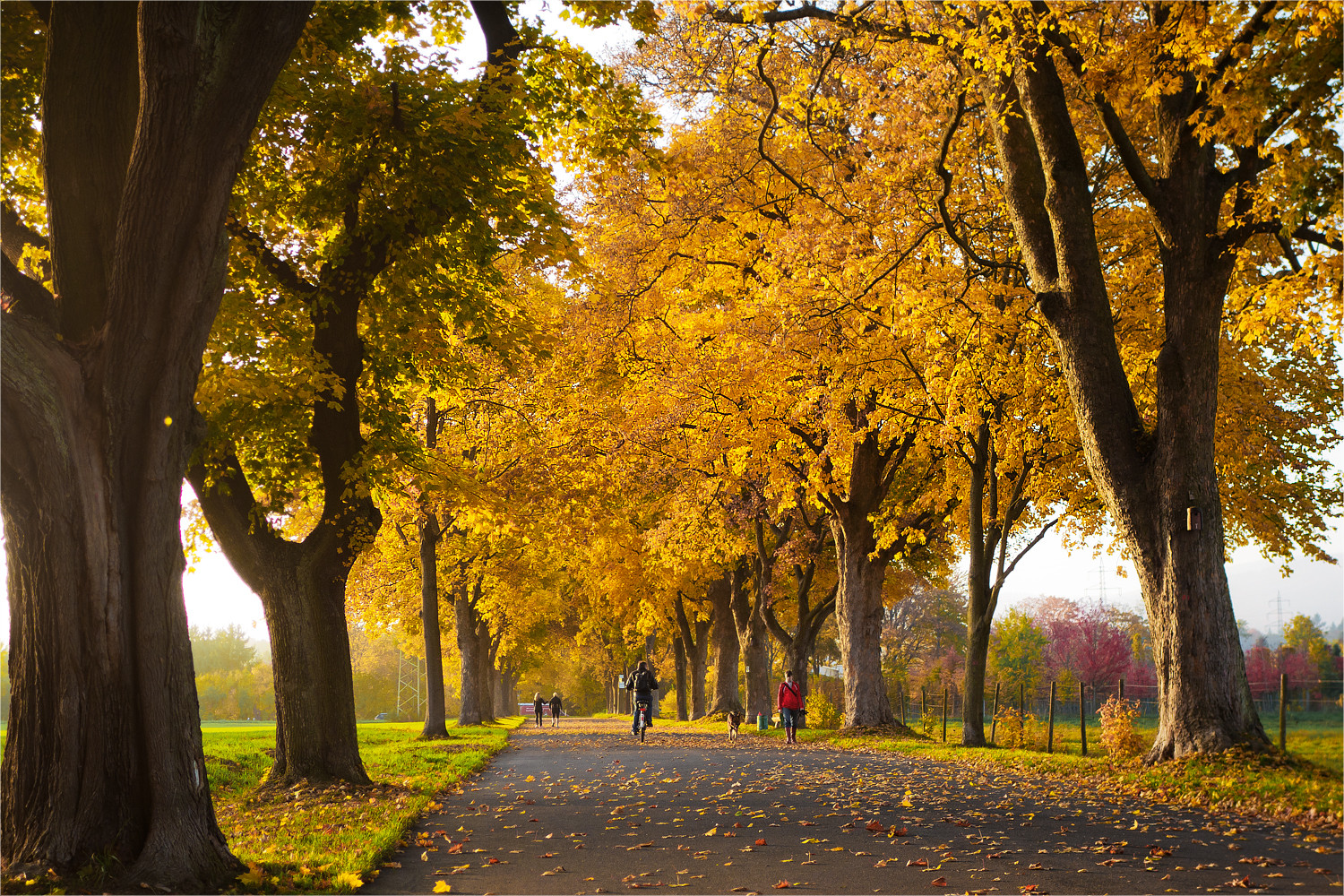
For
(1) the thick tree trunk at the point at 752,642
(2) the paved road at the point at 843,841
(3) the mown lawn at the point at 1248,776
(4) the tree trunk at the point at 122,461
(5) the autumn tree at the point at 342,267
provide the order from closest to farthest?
(4) the tree trunk at the point at 122,461, (2) the paved road at the point at 843,841, (3) the mown lawn at the point at 1248,776, (5) the autumn tree at the point at 342,267, (1) the thick tree trunk at the point at 752,642

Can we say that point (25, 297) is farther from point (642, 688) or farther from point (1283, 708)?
point (642, 688)

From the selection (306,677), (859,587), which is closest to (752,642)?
(859,587)

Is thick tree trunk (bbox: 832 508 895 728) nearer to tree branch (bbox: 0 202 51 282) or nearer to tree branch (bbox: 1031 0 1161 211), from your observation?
tree branch (bbox: 1031 0 1161 211)

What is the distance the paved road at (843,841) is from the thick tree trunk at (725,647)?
2388 cm

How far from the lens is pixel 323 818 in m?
9.05

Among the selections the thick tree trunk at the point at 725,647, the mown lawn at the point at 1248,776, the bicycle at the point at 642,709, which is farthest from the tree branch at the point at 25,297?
the thick tree trunk at the point at 725,647

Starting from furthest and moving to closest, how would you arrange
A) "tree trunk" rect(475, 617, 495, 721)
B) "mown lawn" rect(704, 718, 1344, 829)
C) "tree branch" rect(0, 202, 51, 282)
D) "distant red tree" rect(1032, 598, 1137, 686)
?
"distant red tree" rect(1032, 598, 1137, 686), "tree trunk" rect(475, 617, 495, 721), "mown lawn" rect(704, 718, 1344, 829), "tree branch" rect(0, 202, 51, 282)

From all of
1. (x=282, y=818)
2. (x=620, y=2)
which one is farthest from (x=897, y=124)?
(x=282, y=818)

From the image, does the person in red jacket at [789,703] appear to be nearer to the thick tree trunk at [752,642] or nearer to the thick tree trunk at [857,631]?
the thick tree trunk at [857,631]

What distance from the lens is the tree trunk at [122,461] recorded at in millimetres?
6090

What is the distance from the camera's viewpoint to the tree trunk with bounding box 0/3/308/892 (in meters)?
6.09

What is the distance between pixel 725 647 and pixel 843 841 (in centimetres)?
2944

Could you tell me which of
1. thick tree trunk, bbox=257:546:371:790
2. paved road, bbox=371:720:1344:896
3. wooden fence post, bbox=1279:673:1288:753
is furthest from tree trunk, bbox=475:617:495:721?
wooden fence post, bbox=1279:673:1288:753

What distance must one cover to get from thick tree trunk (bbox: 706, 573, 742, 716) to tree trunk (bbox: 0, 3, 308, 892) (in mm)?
30522
